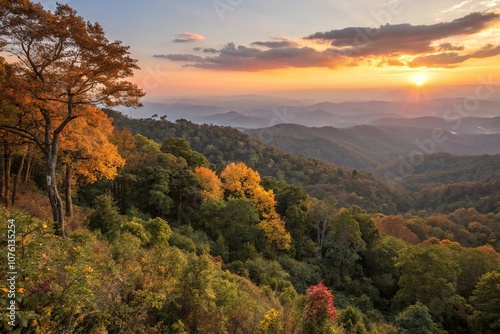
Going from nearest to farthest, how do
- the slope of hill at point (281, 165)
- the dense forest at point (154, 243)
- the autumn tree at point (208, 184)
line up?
the dense forest at point (154, 243) < the autumn tree at point (208, 184) < the slope of hill at point (281, 165)

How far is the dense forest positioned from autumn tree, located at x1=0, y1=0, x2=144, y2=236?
0.14 feet

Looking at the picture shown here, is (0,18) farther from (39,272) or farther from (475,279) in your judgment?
(475,279)

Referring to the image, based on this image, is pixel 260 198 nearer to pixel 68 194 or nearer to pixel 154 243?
pixel 154 243

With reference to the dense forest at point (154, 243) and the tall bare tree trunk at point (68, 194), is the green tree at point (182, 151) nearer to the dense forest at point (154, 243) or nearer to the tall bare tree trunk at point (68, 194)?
the dense forest at point (154, 243)

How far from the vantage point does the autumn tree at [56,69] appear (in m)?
9.62

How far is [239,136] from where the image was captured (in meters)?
115

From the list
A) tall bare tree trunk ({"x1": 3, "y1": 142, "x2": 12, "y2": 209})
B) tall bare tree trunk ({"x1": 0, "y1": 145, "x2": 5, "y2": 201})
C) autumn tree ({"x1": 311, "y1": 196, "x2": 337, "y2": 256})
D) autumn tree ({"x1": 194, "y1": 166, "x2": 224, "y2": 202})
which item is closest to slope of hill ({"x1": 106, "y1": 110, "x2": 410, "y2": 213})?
autumn tree ({"x1": 311, "y1": 196, "x2": 337, "y2": 256})

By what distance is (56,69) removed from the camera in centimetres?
1057
